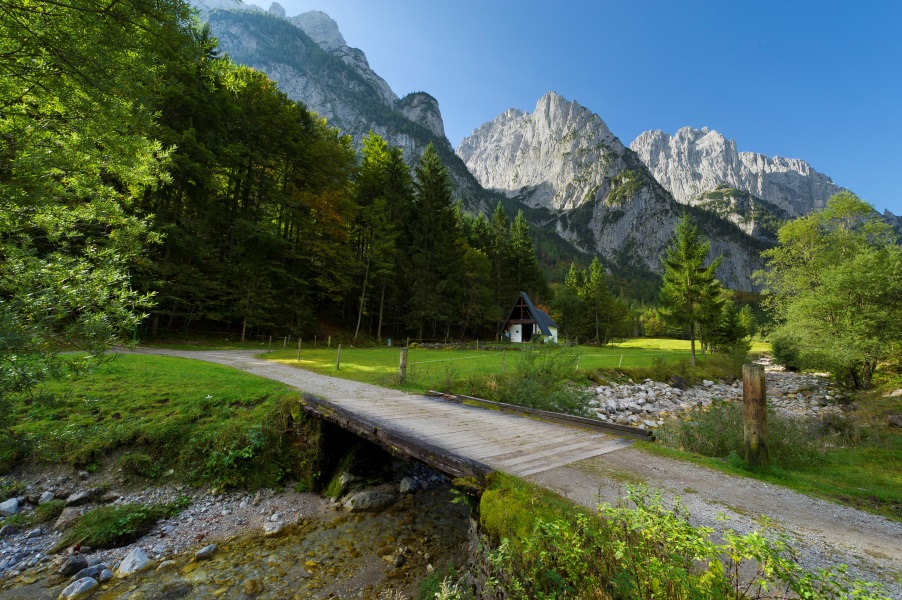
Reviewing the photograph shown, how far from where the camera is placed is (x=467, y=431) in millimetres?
6668

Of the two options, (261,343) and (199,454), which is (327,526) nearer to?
(199,454)

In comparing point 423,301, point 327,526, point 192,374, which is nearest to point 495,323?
point 423,301

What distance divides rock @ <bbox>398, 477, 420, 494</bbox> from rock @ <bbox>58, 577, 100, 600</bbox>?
4.55 metres

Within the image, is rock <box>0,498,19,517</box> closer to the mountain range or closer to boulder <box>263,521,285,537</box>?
boulder <box>263,521,285,537</box>

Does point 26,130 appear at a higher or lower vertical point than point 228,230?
lower

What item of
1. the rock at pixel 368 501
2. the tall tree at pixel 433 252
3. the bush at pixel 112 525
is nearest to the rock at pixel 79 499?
the bush at pixel 112 525

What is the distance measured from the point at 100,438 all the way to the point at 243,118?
85.1 ft

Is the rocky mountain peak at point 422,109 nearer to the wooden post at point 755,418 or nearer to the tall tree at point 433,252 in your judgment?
the tall tree at point 433,252

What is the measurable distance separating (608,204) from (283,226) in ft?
574

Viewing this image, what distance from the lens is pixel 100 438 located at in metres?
7.09

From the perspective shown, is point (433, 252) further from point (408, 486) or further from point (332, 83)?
point (332, 83)

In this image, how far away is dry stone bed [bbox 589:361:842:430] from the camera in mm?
12477

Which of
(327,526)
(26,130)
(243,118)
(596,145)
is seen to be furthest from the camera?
(596,145)

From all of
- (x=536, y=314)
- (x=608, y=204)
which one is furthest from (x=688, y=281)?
(x=608, y=204)
